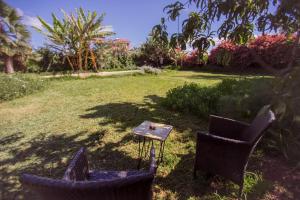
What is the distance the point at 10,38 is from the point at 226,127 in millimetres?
14389

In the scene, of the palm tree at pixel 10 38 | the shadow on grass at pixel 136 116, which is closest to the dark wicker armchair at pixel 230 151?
the shadow on grass at pixel 136 116

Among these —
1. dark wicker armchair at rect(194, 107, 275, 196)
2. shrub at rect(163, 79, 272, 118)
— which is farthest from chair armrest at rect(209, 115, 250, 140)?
shrub at rect(163, 79, 272, 118)

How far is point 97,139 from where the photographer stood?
15.0 feet

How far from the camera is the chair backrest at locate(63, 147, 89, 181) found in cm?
194

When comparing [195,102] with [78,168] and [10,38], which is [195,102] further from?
[10,38]

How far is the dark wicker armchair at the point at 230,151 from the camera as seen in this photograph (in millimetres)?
2566

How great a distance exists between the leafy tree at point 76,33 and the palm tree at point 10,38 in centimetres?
214

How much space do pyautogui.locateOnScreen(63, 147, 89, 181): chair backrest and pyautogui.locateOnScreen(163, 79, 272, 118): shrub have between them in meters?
3.45

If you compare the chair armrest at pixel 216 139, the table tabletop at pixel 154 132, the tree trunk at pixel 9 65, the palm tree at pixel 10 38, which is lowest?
the table tabletop at pixel 154 132

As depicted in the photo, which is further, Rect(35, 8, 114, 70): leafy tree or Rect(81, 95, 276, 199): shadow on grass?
Rect(35, 8, 114, 70): leafy tree

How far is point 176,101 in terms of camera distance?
6.15m

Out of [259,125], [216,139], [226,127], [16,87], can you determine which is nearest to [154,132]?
[216,139]

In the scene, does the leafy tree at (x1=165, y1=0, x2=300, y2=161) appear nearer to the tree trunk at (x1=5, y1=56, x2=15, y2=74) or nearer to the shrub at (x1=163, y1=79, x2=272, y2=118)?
the shrub at (x1=163, y1=79, x2=272, y2=118)

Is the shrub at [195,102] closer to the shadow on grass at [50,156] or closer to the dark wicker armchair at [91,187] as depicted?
the shadow on grass at [50,156]
